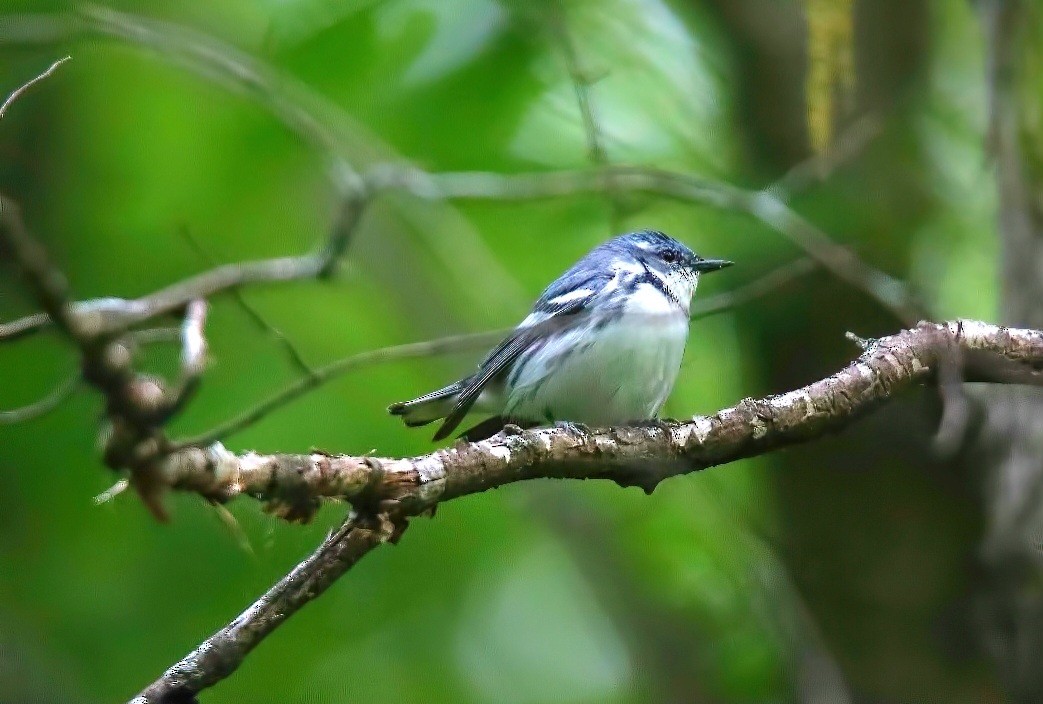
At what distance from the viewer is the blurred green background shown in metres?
5.41

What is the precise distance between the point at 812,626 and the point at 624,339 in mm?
2167

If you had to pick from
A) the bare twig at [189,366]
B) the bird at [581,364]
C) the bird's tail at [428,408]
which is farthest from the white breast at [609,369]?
the bare twig at [189,366]

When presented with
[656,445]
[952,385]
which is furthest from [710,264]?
[656,445]

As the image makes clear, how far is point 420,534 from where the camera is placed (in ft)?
19.3

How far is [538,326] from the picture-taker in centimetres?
477

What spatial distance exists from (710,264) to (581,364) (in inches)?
42.8

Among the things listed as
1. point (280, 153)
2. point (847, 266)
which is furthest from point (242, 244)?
point (847, 266)

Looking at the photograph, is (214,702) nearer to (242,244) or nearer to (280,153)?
(242,244)

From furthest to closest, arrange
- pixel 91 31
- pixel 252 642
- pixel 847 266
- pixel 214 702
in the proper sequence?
pixel 214 702
pixel 847 266
pixel 91 31
pixel 252 642

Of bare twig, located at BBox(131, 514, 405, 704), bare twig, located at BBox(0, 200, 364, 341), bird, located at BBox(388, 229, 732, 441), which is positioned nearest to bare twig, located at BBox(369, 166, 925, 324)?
bird, located at BBox(388, 229, 732, 441)

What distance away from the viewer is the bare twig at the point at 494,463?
2.20 meters

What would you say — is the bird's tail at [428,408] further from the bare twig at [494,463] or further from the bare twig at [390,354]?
the bare twig at [494,463]

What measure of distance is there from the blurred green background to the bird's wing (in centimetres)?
42

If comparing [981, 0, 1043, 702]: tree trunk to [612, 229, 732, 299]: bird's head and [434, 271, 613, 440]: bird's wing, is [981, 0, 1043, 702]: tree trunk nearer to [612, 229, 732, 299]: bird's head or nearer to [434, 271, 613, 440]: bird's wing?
[612, 229, 732, 299]: bird's head
